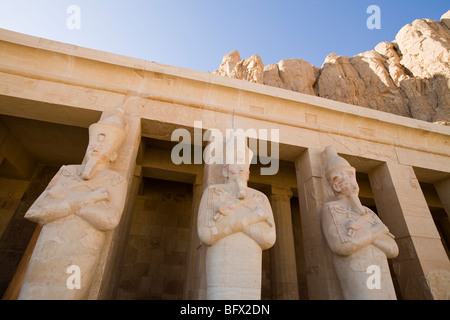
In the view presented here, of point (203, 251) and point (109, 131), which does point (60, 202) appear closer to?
point (109, 131)

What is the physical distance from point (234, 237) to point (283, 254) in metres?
3.28

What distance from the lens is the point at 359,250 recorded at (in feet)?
9.80

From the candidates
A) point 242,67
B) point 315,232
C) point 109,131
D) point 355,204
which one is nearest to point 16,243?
point 109,131

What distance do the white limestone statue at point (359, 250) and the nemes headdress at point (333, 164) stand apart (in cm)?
51

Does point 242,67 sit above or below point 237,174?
above

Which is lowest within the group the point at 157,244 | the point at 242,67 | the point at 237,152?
the point at 157,244

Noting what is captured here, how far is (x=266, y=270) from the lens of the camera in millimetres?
6668

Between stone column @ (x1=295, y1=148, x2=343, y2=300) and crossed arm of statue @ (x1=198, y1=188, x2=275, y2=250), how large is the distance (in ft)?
4.06

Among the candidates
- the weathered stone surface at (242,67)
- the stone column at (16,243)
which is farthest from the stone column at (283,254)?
the weathered stone surface at (242,67)

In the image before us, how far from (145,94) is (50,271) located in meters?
2.92

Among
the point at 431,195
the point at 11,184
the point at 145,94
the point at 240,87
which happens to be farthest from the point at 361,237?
the point at 11,184
